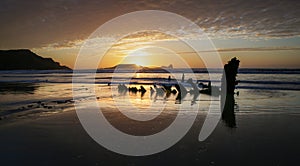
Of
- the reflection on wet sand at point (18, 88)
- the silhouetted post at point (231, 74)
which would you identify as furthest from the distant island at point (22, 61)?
the silhouetted post at point (231, 74)

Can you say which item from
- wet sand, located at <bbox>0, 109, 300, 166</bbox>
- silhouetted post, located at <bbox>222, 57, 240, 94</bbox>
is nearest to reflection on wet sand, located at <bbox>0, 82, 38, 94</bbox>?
wet sand, located at <bbox>0, 109, 300, 166</bbox>

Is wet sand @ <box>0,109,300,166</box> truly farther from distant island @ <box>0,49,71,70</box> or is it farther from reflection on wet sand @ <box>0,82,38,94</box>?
distant island @ <box>0,49,71,70</box>

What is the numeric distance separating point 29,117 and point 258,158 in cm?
970

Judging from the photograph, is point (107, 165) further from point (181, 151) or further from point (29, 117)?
point (29, 117)

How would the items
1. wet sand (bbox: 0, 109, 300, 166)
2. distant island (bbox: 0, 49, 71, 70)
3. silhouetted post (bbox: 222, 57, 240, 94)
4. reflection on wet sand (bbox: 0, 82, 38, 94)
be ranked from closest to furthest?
wet sand (bbox: 0, 109, 300, 166)
silhouetted post (bbox: 222, 57, 240, 94)
reflection on wet sand (bbox: 0, 82, 38, 94)
distant island (bbox: 0, 49, 71, 70)

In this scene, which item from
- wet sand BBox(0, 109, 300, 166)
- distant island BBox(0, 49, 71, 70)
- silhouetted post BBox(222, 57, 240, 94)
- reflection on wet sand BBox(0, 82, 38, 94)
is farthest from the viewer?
distant island BBox(0, 49, 71, 70)

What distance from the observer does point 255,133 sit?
7.85 meters

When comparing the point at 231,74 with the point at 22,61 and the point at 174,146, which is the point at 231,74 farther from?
the point at 22,61

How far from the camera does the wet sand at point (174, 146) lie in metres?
5.59

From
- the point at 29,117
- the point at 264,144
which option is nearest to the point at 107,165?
the point at 264,144

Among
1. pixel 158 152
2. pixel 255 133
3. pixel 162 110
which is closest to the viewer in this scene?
pixel 158 152

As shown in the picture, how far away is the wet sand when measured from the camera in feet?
18.3

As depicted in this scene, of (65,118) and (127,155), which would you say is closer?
(127,155)

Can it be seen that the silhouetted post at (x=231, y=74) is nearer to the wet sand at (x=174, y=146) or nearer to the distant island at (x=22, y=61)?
the wet sand at (x=174, y=146)
